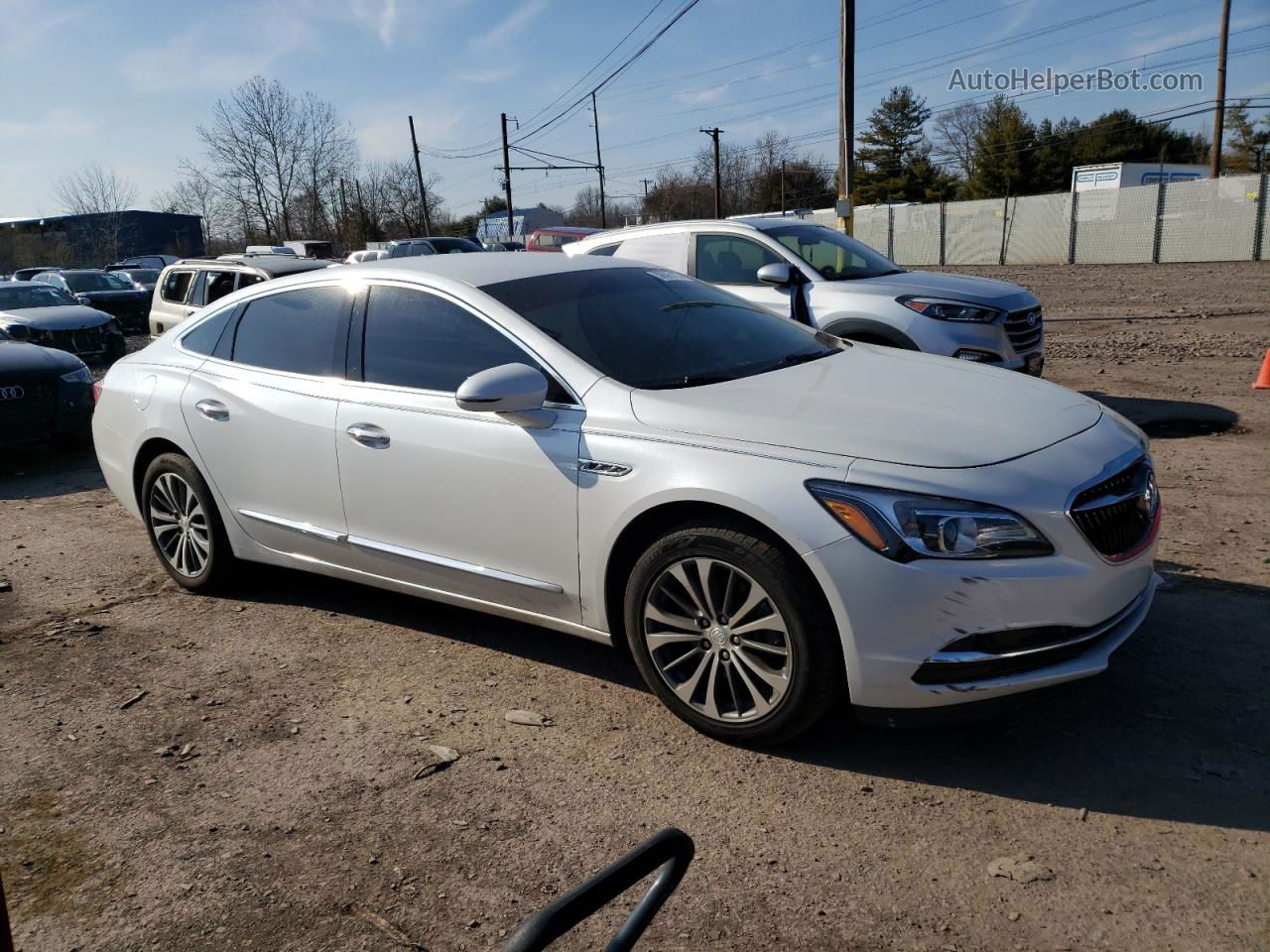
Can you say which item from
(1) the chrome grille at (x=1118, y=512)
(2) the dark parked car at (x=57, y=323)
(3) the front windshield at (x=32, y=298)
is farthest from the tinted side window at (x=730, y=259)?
(3) the front windshield at (x=32, y=298)

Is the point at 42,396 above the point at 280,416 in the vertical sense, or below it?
below

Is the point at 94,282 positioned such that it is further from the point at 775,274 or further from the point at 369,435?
the point at 369,435

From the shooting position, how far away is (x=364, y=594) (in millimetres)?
5191

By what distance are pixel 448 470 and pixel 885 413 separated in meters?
1.67

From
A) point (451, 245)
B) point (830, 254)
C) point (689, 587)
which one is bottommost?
point (689, 587)

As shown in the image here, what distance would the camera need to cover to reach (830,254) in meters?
8.57

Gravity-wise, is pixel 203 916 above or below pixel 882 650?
below

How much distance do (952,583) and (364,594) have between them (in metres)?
3.24

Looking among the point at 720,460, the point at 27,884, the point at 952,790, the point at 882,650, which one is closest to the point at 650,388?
the point at 720,460

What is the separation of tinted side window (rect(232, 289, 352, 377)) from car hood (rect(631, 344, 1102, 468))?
1.67m

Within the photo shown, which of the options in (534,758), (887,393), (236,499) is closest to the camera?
(534,758)

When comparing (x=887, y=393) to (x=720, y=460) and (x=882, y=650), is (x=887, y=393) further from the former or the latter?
(x=882, y=650)

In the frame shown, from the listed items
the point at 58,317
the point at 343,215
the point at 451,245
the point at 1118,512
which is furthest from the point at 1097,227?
the point at 343,215

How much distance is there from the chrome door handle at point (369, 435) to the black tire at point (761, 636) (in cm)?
131
